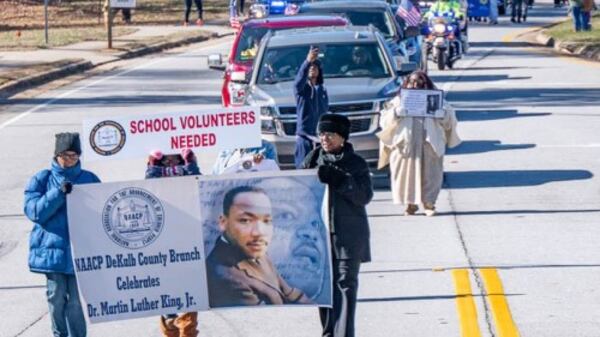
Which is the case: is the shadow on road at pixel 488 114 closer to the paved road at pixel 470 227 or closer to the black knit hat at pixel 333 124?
the paved road at pixel 470 227

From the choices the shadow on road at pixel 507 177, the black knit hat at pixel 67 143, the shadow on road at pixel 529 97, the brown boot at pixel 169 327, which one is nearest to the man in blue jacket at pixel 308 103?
the shadow on road at pixel 507 177

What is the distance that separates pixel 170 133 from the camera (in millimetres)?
9219

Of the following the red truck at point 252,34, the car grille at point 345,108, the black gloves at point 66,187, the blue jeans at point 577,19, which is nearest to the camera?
the black gloves at point 66,187

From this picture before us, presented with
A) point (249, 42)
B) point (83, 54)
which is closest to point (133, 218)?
point (249, 42)

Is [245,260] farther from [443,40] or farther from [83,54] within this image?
[83,54]

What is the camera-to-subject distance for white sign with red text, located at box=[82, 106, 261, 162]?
29.9 feet

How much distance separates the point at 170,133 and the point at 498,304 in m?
2.91

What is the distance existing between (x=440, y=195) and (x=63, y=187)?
7.97 meters

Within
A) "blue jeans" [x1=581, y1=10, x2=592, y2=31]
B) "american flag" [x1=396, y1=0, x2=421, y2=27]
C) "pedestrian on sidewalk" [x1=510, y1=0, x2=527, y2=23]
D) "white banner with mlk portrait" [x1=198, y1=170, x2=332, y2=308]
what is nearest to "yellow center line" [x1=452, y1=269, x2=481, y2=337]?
"white banner with mlk portrait" [x1=198, y1=170, x2=332, y2=308]

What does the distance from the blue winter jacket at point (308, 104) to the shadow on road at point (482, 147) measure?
14.5ft

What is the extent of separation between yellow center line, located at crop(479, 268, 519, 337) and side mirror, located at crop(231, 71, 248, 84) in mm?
6775

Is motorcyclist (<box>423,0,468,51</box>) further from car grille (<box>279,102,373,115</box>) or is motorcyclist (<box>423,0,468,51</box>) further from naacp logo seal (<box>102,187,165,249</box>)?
naacp logo seal (<box>102,187,165,249</box>)

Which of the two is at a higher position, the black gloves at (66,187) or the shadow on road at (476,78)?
the black gloves at (66,187)

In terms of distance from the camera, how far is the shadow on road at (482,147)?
19.9m
